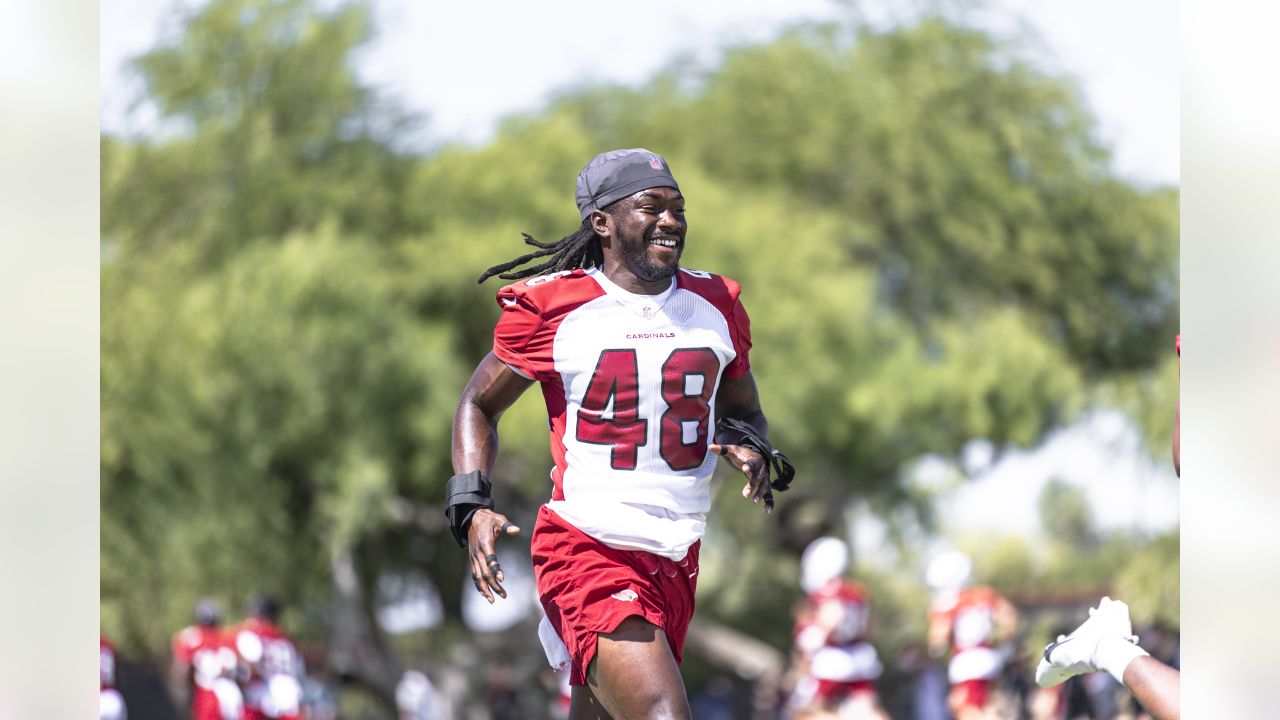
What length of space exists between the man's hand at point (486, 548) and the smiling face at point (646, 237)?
790 millimetres

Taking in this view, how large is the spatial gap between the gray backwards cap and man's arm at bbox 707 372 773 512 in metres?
0.62

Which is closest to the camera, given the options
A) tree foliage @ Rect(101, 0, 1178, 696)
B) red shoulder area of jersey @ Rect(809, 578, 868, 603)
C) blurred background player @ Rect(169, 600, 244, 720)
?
red shoulder area of jersey @ Rect(809, 578, 868, 603)

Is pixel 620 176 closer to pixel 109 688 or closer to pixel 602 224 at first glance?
pixel 602 224

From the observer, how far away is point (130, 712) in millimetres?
18859

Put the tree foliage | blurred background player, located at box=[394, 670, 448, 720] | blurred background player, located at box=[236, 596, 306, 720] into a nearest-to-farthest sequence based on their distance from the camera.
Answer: blurred background player, located at box=[236, 596, 306, 720], blurred background player, located at box=[394, 670, 448, 720], the tree foliage

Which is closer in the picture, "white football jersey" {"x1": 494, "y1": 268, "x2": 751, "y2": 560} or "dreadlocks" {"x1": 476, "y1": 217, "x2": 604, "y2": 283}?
"white football jersey" {"x1": 494, "y1": 268, "x2": 751, "y2": 560}

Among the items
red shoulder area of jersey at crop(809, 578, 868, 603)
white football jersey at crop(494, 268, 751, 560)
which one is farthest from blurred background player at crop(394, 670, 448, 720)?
white football jersey at crop(494, 268, 751, 560)

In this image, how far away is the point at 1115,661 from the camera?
473cm

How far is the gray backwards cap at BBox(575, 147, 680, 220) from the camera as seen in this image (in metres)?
4.58

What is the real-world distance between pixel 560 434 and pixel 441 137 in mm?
18651

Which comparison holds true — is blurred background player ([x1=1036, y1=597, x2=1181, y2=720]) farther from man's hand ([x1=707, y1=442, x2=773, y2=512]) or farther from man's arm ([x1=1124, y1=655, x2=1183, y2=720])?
man's hand ([x1=707, y1=442, x2=773, y2=512])

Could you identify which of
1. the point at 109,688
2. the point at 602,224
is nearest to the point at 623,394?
the point at 602,224
